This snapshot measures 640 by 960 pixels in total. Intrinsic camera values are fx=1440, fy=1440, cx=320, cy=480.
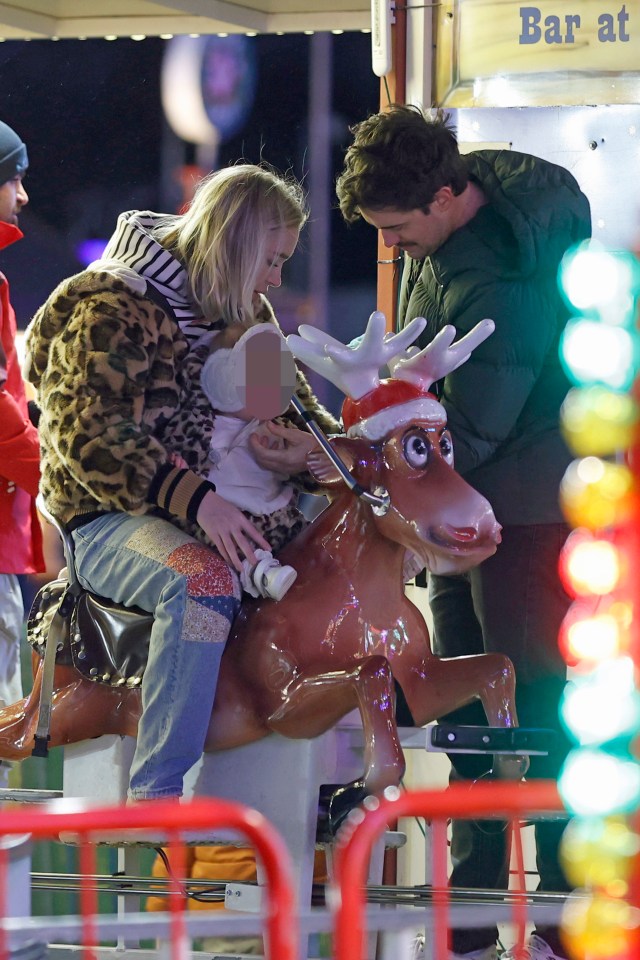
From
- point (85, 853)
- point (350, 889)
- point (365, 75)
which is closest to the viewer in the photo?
point (350, 889)

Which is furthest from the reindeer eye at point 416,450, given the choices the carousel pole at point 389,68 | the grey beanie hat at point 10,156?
the grey beanie hat at point 10,156

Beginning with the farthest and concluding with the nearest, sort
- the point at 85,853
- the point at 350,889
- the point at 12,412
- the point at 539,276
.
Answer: the point at 12,412 → the point at 539,276 → the point at 85,853 → the point at 350,889

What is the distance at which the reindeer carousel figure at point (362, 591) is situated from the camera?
269cm

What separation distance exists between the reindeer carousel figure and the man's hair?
40cm

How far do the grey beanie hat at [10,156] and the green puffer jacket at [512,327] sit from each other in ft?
4.61

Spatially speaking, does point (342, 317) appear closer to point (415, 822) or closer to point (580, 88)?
point (580, 88)

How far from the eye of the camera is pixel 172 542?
2.77 metres

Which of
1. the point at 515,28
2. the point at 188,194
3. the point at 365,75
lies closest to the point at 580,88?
the point at 515,28

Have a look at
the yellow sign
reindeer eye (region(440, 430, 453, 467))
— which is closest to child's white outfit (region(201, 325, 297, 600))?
reindeer eye (region(440, 430, 453, 467))

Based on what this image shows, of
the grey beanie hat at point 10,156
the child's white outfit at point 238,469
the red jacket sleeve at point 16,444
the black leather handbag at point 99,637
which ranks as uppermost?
the grey beanie hat at point 10,156

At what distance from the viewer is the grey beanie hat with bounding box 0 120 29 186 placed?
4.02 metres

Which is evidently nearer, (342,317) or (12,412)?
(12,412)

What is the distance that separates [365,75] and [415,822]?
2.46 m

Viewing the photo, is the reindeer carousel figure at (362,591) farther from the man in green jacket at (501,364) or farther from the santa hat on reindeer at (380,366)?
the man in green jacket at (501,364)
